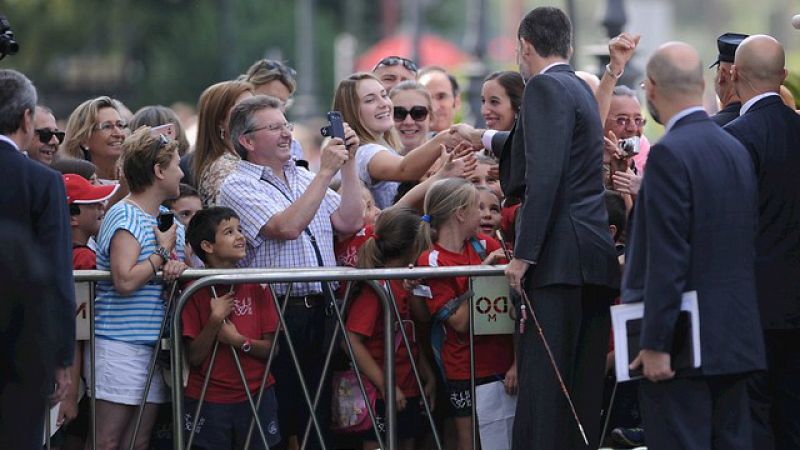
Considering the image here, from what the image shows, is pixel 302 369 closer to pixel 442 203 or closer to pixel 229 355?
pixel 229 355

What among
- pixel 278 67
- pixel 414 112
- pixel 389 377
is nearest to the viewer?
pixel 389 377

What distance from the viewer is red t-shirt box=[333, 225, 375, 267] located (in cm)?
916

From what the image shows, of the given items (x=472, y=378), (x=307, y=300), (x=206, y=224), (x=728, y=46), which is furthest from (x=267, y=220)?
(x=728, y=46)

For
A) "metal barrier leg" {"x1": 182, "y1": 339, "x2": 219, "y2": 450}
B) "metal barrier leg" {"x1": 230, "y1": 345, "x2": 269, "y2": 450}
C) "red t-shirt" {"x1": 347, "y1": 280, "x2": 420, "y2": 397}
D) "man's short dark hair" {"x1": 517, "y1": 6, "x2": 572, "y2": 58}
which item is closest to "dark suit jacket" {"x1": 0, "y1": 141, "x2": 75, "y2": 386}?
"metal barrier leg" {"x1": 182, "y1": 339, "x2": 219, "y2": 450}

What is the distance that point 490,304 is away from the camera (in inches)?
332

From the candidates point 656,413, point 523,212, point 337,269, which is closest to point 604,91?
point 523,212

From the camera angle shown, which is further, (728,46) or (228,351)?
(728,46)

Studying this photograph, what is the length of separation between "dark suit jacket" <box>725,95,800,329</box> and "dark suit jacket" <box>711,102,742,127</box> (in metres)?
0.45

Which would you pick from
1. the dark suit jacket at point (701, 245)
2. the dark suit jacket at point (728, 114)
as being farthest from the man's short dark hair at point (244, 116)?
the dark suit jacket at point (701, 245)

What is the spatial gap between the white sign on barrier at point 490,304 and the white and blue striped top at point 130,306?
61.1 inches

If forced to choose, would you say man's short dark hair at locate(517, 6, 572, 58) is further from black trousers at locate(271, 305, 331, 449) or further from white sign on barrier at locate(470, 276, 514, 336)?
black trousers at locate(271, 305, 331, 449)

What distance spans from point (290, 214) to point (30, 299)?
1608 millimetres

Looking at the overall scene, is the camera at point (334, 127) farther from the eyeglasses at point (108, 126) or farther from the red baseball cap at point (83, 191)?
the eyeglasses at point (108, 126)

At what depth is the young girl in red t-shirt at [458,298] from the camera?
847cm
